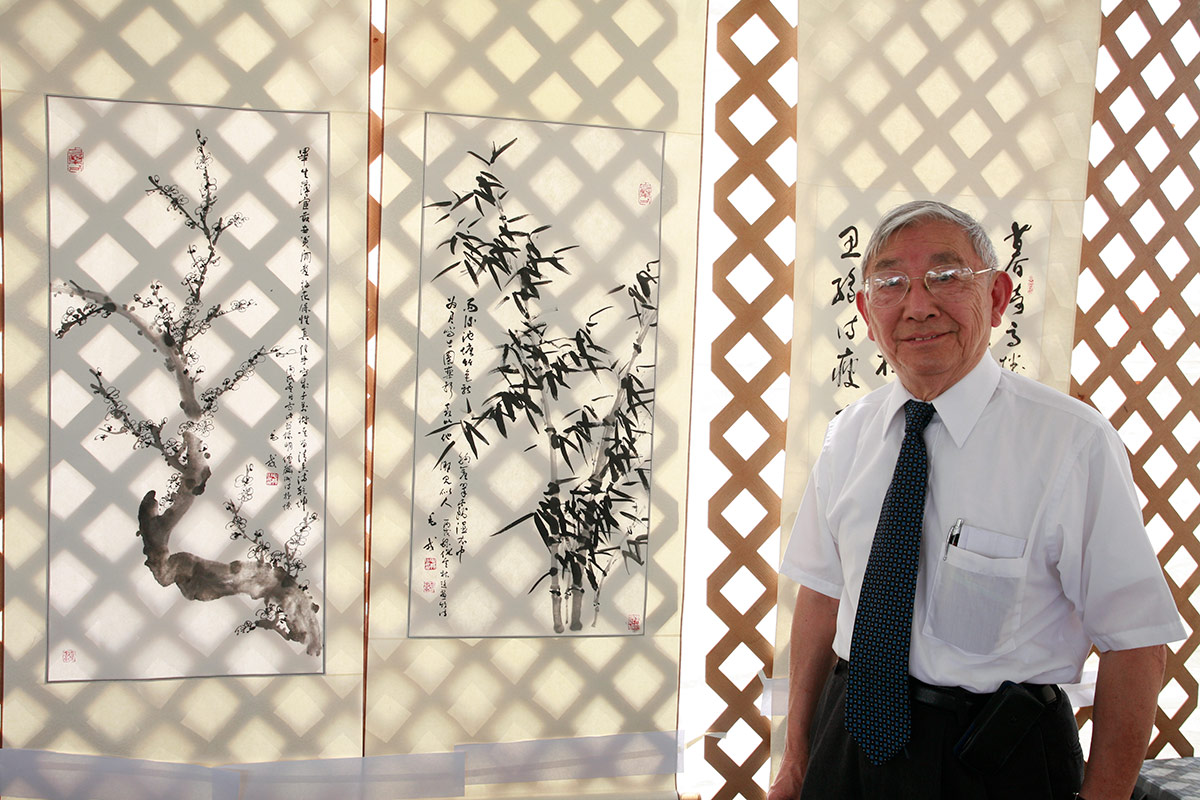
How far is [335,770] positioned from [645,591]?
0.65 metres

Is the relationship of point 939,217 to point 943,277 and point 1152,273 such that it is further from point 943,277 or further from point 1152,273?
point 1152,273

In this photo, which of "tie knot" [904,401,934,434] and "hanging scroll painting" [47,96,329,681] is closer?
"tie knot" [904,401,934,434]

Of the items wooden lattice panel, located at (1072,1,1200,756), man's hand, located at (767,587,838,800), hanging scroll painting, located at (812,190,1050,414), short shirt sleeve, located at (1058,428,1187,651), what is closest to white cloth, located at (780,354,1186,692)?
short shirt sleeve, located at (1058,428,1187,651)

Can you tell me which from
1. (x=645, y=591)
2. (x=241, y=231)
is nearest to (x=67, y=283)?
(x=241, y=231)

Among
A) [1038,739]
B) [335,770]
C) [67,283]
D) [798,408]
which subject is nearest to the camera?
[1038,739]

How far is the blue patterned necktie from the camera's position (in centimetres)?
99

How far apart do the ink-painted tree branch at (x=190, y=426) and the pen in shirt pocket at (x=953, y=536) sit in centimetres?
105

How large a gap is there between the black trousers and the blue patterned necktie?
0.02 m

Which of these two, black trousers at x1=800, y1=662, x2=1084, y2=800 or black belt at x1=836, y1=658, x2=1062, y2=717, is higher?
black belt at x1=836, y1=658, x2=1062, y2=717

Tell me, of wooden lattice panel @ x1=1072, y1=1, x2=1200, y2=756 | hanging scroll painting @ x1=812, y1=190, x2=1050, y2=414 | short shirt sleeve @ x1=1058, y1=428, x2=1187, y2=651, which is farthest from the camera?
wooden lattice panel @ x1=1072, y1=1, x2=1200, y2=756

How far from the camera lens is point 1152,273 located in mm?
1691

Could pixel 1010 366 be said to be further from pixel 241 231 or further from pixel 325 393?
pixel 241 231

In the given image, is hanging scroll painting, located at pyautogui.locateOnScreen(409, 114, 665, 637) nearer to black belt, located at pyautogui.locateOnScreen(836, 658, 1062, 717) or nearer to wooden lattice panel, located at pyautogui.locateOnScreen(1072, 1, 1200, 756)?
black belt, located at pyautogui.locateOnScreen(836, 658, 1062, 717)

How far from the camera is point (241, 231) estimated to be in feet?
4.50
